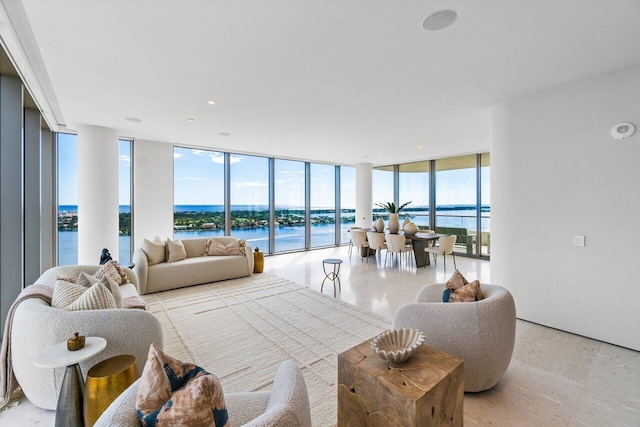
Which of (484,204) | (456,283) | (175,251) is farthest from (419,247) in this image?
(175,251)

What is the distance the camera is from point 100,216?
490 centimetres

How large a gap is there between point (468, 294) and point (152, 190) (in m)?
6.32

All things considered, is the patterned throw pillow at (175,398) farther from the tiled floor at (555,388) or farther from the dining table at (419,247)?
the dining table at (419,247)

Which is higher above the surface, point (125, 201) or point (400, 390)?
point (125, 201)

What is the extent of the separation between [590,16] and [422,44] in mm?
1181

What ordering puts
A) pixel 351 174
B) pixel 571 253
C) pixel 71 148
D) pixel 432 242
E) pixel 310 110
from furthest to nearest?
pixel 351 174
pixel 432 242
pixel 71 148
pixel 310 110
pixel 571 253

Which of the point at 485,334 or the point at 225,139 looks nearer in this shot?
the point at 485,334

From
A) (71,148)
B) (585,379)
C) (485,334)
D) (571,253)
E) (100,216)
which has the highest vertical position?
(71,148)

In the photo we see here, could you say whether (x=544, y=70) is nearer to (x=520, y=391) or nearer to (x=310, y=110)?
(x=310, y=110)

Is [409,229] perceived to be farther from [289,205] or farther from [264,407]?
[264,407]

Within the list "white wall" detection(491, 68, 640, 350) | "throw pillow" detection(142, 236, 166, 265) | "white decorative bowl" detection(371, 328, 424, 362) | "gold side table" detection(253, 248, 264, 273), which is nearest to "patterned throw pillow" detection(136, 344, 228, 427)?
"white decorative bowl" detection(371, 328, 424, 362)

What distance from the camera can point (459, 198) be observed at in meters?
8.17

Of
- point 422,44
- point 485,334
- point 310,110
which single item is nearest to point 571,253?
point 485,334

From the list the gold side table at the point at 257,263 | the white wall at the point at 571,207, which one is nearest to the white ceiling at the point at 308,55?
the white wall at the point at 571,207
